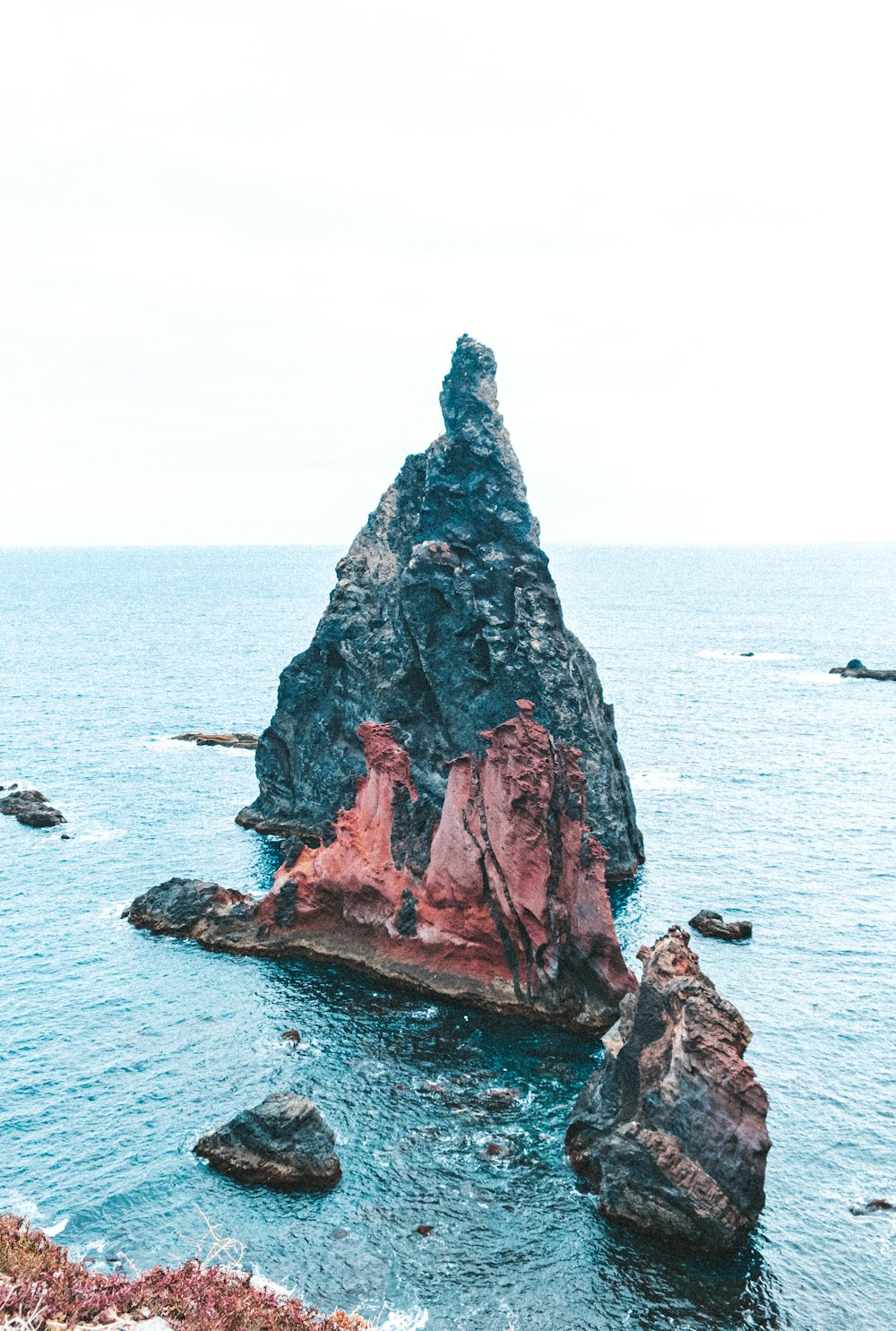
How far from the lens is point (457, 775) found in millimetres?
60938

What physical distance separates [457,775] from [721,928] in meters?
18.8

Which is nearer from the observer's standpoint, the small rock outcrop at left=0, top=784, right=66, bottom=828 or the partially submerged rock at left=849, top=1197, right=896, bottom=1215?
the partially submerged rock at left=849, top=1197, right=896, bottom=1215

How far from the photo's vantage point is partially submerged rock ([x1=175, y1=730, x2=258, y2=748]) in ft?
378

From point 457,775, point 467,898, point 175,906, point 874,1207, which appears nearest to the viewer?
point 874,1207

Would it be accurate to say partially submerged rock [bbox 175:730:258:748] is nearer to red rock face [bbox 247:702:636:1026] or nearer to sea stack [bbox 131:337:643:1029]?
sea stack [bbox 131:337:643:1029]

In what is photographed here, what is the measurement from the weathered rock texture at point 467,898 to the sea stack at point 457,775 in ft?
Answer: 0.35

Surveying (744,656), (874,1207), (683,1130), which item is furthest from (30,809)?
(744,656)

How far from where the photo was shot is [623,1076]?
139ft

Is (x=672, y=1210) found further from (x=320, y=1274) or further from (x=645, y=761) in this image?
(x=645, y=761)

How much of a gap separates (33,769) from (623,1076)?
7684cm

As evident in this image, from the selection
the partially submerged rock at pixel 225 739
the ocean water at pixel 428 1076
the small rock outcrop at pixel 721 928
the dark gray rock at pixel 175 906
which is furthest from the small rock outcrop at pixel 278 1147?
the partially submerged rock at pixel 225 739

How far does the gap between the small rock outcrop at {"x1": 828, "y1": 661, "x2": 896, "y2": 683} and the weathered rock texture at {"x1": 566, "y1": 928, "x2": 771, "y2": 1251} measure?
5207 inches

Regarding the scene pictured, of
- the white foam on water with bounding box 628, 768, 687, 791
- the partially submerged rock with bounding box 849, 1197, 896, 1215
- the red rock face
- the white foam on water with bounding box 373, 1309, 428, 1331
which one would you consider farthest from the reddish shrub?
the white foam on water with bounding box 628, 768, 687, 791

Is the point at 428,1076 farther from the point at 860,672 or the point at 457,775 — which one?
the point at 860,672
